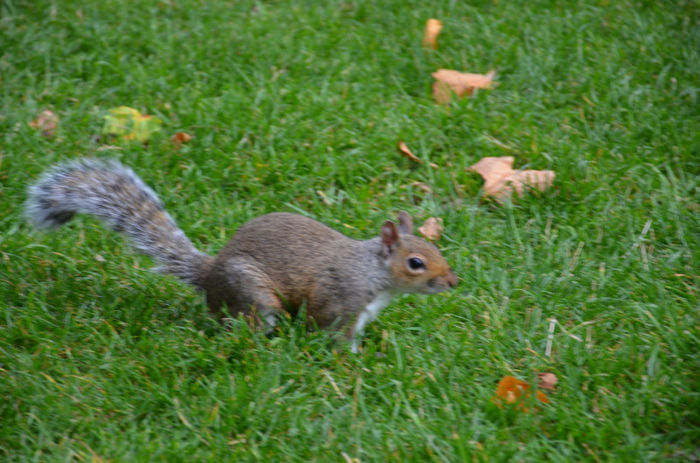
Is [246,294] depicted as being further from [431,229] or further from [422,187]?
[422,187]

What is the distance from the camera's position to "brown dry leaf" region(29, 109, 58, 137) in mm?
4203

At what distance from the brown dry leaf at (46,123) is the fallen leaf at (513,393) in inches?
109

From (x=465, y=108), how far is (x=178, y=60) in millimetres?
1721

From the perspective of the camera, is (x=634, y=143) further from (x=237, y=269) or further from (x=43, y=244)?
(x=43, y=244)

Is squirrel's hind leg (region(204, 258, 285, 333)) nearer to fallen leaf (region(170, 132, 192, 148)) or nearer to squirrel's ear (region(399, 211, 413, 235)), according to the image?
squirrel's ear (region(399, 211, 413, 235))

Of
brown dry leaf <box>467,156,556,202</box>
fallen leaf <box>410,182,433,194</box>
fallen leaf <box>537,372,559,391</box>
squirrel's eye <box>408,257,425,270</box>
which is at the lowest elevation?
fallen leaf <box>537,372,559,391</box>

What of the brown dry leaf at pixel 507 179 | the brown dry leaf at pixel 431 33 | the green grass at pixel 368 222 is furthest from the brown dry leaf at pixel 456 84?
the brown dry leaf at pixel 507 179

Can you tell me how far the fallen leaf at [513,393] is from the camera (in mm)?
2615

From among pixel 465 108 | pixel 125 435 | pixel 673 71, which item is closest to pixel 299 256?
pixel 125 435

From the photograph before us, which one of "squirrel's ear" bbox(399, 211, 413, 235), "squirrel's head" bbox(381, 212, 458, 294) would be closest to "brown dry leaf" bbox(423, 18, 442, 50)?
"squirrel's ear" bbox(399, 211, 413, 235)

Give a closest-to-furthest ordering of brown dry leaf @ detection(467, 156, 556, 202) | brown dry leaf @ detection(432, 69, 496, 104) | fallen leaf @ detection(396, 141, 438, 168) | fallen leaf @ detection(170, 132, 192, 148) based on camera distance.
→ brown dry leaf @ detection(467, 156, 556, 202), fallen leaf @ detection(396, 141, 438, 168), fallen leaf @ detection(170, 132, 192, 148), brown dry leaf @ detection(432, 69, 496, 104)

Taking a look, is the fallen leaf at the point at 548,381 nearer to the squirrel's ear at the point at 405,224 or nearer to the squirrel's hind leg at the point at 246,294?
the squirrel's ear at the point at 405,224

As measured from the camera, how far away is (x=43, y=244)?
348cm

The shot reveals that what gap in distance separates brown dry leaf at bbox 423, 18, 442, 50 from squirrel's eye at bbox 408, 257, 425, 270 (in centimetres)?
218
